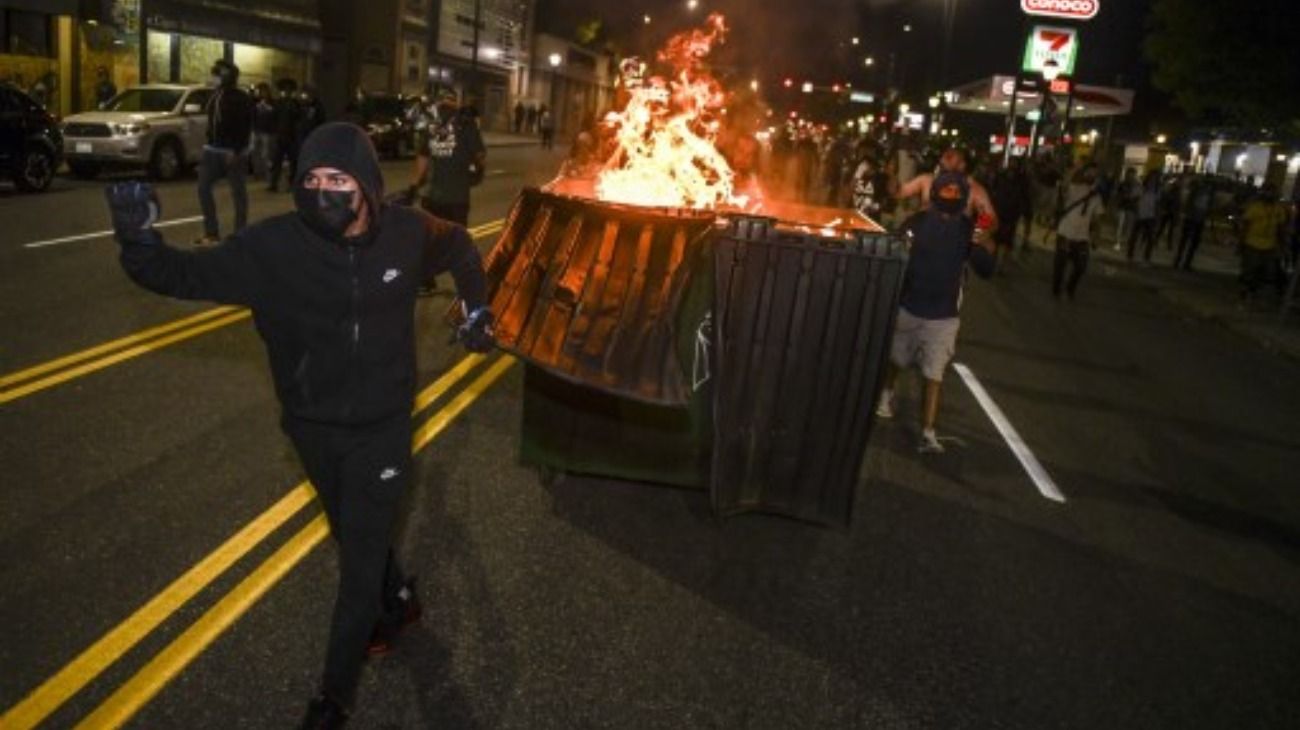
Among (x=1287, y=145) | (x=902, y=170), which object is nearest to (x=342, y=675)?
(x=902, y=170)

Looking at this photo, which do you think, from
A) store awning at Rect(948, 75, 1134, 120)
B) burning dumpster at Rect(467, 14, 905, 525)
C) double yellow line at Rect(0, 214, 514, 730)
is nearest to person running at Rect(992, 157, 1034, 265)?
store awning at Rect(948, 75, 1134, 120)

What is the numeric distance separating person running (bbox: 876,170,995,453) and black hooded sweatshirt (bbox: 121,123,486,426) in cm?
466

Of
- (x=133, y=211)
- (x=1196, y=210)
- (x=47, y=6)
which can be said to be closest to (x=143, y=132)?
(x=47, y=6)

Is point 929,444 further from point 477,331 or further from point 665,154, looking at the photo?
point 477,331

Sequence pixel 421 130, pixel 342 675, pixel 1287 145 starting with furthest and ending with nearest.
→ pixel 1287 145
pixel 421 130
pixel 342 675

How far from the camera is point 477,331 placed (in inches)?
157

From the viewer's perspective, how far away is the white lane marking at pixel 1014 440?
7215mm

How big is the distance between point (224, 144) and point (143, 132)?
A: 26.7 feet

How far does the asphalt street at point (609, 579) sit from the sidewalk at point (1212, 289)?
7933mm

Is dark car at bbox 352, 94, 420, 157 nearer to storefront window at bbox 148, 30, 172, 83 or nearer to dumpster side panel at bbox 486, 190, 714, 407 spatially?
storefront window at bbox 148, 30, 172, 83

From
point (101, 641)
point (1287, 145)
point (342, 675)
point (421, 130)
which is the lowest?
point (101, 641)

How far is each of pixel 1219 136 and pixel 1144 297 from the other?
3635 centimetres

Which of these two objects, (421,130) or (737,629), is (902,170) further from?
(737,629)

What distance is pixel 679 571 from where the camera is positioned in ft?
17.2
